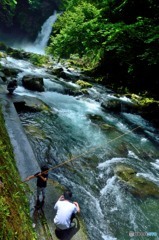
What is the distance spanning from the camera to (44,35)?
48531mm

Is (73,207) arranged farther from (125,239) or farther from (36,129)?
(36,129)

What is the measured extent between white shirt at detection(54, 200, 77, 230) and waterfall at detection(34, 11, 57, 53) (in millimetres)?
43947

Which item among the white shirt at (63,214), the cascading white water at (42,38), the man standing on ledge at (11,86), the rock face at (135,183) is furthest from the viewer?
the cascading white water at (42,38)

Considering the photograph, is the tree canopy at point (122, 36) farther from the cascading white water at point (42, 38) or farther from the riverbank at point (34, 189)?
the cascading white water at point (42, 38)

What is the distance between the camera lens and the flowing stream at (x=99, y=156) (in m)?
6.96

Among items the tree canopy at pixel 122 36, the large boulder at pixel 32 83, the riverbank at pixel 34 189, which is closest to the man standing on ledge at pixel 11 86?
the riverbank at pixel 34 189

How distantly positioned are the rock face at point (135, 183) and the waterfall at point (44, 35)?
→ 41.1 meters

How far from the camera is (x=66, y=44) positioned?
2116 centimetres

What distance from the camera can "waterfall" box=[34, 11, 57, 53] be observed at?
1862 inches

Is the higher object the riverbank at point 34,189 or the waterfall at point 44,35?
the waterfall at point 44,35

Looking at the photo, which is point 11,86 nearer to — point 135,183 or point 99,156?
point 99,156

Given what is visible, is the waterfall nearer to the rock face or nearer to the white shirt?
the rock face

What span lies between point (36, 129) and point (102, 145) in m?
3.07

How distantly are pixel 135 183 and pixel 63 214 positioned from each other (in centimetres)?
391
